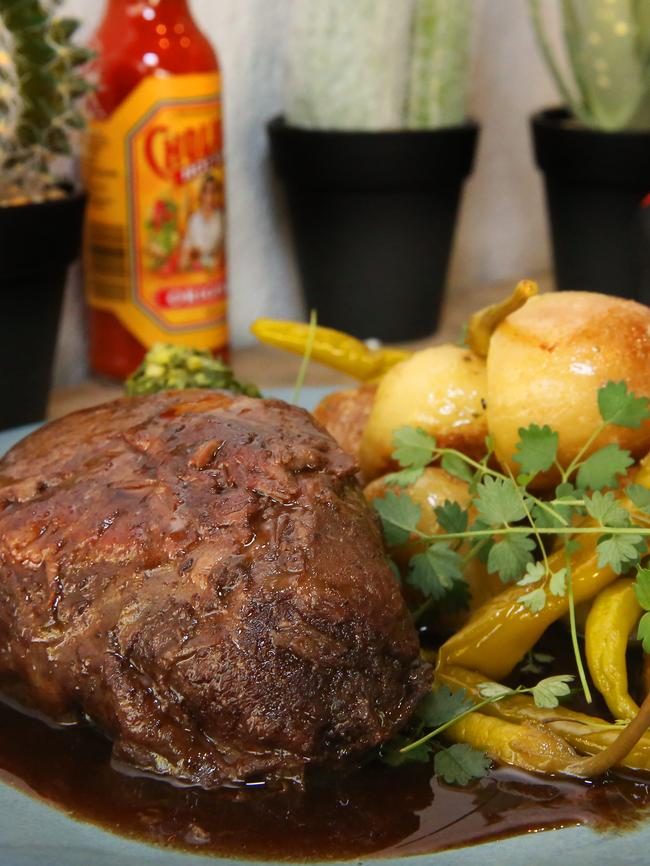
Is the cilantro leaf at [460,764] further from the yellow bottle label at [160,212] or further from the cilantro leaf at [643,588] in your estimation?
the yellow bottle label at [160,212]

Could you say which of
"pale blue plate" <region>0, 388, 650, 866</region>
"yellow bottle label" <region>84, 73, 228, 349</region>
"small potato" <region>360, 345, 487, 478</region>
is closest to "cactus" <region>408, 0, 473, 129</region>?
"yellow bottle label" <region>84, 73, 228, 349</region>

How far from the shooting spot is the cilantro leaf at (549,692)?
0.88 m

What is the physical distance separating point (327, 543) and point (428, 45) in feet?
3.86

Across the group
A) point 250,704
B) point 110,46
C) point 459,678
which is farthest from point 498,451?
point 110,46

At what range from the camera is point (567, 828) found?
761 mm

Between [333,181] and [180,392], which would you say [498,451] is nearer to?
[180,392]

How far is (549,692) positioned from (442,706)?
0.08 meters

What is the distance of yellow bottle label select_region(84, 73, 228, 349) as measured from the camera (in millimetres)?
1588

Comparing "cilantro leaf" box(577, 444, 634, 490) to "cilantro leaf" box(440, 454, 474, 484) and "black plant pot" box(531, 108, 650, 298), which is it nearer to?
"cilantro leaf" box(440, 454, 474, 484)

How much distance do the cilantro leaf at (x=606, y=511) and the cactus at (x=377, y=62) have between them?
1023mm

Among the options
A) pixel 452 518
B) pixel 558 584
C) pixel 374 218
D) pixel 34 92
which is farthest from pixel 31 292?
pixel 558 584

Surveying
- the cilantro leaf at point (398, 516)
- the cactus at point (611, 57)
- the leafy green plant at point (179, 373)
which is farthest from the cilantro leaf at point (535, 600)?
the cactus at point (611, 57)

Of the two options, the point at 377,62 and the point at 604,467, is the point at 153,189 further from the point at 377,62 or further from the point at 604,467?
the point at 604,467

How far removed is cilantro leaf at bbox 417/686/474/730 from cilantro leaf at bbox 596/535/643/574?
14 centimetres
